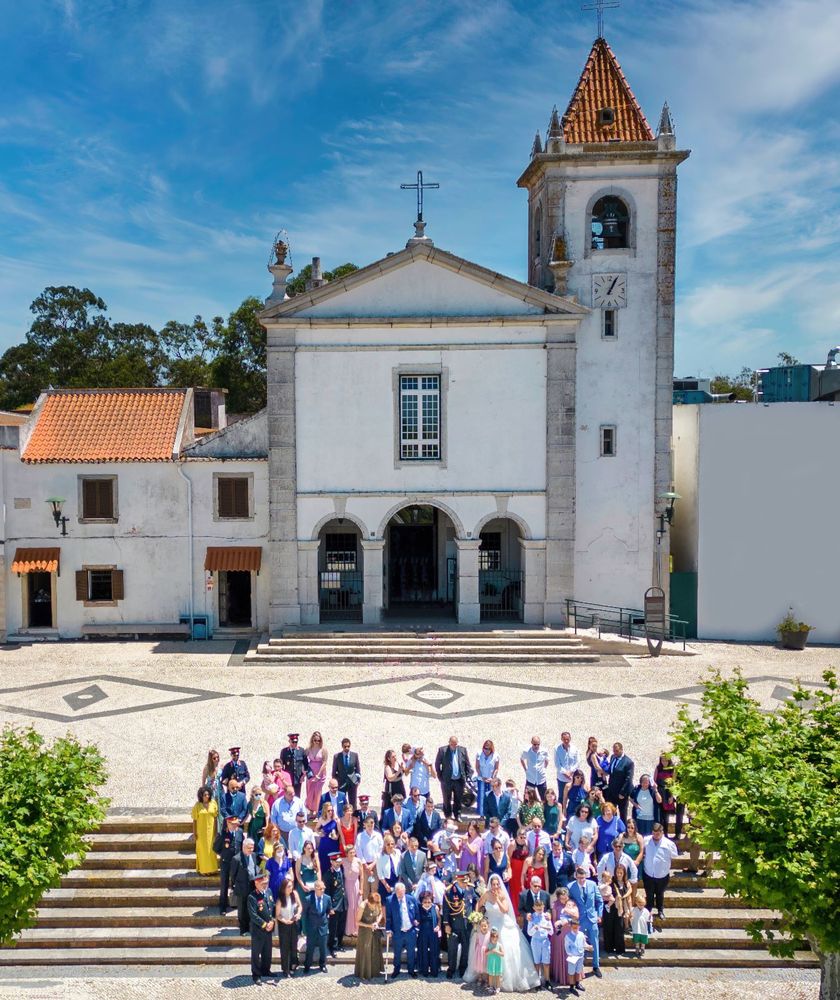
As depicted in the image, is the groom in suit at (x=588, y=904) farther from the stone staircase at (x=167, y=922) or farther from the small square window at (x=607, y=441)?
the small square window at (x=607, y=441)

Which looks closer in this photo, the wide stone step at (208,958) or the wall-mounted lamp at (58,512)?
the wide stone step at (208,958)

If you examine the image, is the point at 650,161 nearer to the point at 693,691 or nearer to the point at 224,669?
the point at 693,691

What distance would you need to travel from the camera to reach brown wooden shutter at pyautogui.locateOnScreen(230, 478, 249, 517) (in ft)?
89.1

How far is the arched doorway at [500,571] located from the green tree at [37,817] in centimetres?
1807

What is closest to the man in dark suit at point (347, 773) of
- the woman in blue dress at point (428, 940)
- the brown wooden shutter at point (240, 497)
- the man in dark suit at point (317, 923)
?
the man in dark suit at point (317, 923)

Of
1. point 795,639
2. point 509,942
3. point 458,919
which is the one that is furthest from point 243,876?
Result: point 795,639

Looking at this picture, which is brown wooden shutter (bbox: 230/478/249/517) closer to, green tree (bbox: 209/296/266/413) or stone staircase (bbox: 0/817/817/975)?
stone staircase (bbox: 0/817/817/975)

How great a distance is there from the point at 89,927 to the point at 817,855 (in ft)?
31.8

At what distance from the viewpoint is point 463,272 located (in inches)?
1025

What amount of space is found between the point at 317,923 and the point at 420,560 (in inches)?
793

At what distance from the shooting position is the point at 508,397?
2644cm

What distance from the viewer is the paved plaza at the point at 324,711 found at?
1139 centimetres

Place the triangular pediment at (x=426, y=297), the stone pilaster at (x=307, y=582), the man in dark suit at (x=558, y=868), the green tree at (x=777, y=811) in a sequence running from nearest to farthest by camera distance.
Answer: the green tree at (x=777, y=811)
the man in dark suit at (x=558, y=868)
the triangular pediment at (x=426, y=297)
the stone pilaster at (x=307, y=582)

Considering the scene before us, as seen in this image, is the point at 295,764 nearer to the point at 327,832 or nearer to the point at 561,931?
the point at 327,832
